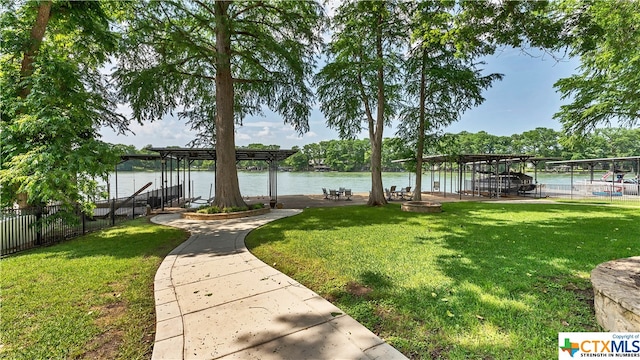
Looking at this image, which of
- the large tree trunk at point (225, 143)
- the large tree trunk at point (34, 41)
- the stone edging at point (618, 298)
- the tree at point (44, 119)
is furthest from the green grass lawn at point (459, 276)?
the large tree trunk at point (34, 41)

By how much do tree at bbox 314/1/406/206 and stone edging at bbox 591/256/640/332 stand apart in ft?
33.7

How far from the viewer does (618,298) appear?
90.9 inches

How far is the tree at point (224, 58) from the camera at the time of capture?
9.06m

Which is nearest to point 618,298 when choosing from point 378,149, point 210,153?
point 378,149

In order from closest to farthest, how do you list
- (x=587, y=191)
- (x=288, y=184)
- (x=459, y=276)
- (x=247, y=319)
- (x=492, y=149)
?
(x=247, y=319)
(x=459, y=276)
(x=587, y=191)
(x=288, y=184)
(x=492, y=149)

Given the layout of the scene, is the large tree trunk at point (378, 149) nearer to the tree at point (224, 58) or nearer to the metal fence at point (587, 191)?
the tree at point (224, 58)

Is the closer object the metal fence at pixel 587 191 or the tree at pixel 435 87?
the tree at pixel 435 87

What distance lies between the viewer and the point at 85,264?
15.7ft

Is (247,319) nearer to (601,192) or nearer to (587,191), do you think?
(601,192)

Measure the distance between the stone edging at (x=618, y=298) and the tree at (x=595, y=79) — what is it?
6.56 m

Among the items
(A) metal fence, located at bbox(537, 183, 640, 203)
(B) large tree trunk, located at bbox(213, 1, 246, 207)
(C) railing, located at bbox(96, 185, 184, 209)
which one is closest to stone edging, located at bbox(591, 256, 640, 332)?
(B) large tree trunk, located at bbox(213, 1, 246, 207)

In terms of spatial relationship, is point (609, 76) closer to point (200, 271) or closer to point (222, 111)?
point (222, 111)

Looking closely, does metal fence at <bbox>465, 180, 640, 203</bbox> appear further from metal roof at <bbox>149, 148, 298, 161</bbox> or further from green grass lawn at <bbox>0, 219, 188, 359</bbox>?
green grass lawn at <bbox>0, 219, 188, 359</bbox>

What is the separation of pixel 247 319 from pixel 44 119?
6.65 meters
